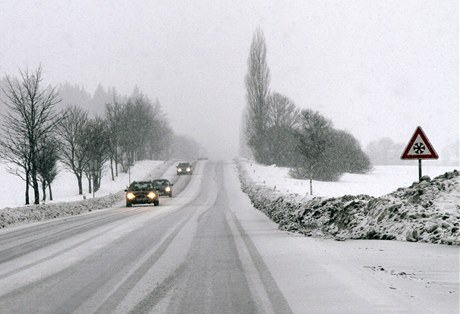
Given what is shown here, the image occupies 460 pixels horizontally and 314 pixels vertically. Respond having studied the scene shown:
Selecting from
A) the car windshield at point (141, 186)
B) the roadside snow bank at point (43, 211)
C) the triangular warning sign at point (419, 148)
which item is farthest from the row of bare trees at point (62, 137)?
the triangular warning sign at point (419, 148)

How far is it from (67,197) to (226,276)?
1724 inches

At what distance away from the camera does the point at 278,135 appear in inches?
3174

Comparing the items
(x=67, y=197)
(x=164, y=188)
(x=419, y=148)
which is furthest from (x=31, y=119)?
(x=419, y=148)

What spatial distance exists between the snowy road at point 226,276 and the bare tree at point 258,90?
202ft

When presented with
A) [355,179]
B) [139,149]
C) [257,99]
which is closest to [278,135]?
[257,99]

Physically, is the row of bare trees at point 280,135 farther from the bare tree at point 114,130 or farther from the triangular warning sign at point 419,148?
the triangular warning sign at point 419,148

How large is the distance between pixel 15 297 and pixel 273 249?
551cm

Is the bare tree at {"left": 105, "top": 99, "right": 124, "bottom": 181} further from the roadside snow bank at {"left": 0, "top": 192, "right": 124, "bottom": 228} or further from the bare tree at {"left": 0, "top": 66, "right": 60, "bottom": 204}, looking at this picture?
the roadside snow bank at {"left": 0, "top": 192, "right": 124, "bottom": 228}

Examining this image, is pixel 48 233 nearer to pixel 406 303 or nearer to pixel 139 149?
pixel 406 303

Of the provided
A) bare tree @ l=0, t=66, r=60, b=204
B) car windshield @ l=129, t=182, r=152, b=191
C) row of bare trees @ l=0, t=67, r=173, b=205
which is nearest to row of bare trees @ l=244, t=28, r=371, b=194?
row of bare trees @ l=0, t=67, r=173, b=205

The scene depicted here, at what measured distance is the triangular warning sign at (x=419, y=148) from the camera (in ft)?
43.5

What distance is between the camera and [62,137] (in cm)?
6272

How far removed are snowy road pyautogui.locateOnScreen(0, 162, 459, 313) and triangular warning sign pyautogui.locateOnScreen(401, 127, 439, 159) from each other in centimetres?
340

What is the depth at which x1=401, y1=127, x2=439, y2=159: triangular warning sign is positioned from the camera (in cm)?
1325
